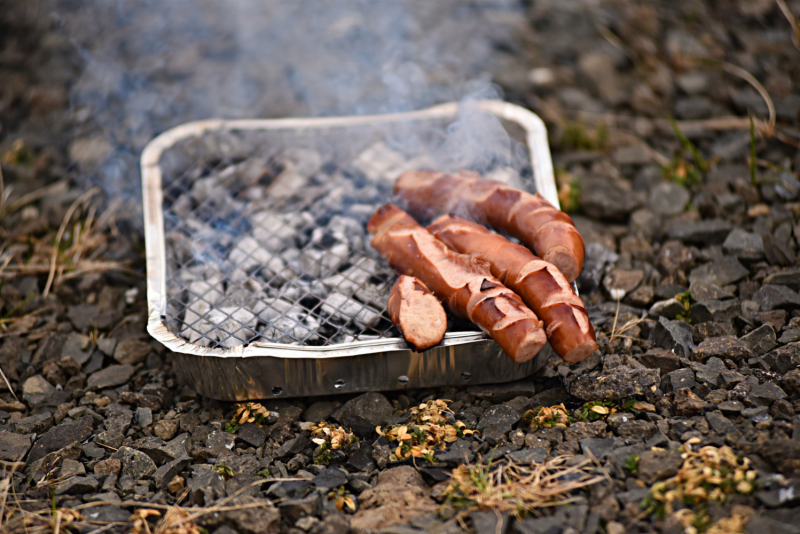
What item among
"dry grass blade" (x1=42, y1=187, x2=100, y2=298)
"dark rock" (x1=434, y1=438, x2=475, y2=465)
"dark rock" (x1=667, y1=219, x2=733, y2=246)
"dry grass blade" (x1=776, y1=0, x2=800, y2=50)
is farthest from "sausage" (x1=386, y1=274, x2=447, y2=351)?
"dry grass blade" (x1=776, y1=0, x2=800, y2=50)

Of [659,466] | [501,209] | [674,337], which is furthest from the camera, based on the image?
[501,209]

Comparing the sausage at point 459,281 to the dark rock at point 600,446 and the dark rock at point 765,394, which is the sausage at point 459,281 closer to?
the dark rock at point 600,446

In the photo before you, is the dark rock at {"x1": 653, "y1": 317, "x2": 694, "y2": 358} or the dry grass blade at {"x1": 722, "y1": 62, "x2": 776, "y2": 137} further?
the dry grass blade at {"x1": 722, "y1": 62, "x2": 776, "y2": 137}

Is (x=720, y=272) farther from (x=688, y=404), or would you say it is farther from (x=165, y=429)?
(x=165, y=429)

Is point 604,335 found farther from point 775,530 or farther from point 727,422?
point 775,530

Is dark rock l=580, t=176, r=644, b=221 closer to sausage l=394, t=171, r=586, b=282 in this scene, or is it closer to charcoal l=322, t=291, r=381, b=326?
sausage l=394, t=171, r=586, b=282

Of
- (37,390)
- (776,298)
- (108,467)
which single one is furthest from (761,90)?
(37,390)

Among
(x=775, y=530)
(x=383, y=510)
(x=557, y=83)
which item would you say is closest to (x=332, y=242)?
(x=383, y=510)
